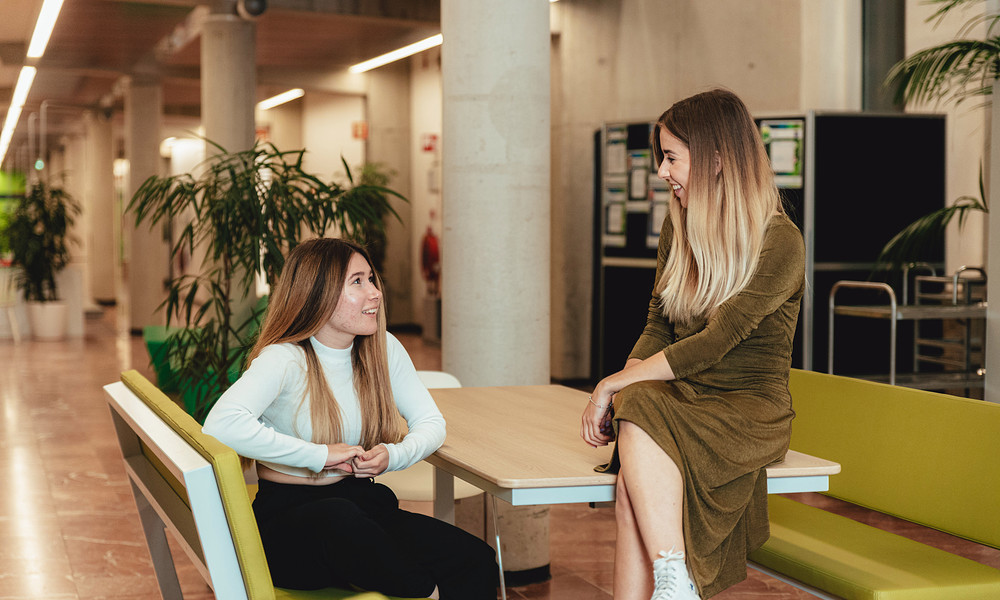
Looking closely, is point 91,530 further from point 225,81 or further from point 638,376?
point 225,81

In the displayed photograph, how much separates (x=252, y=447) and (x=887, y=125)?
205 inches

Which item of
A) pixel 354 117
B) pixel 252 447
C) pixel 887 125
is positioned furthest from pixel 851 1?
pixel 354 117

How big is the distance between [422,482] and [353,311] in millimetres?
1172

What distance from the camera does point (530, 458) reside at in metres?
2.35

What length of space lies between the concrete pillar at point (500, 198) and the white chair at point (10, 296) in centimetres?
1084

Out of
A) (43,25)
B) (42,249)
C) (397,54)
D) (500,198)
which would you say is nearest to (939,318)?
(500,198)

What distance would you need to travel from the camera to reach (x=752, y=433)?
7.44 ft

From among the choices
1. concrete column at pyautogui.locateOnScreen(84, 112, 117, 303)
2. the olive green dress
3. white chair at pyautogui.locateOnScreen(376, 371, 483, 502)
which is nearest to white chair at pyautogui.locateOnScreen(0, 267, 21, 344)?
concrete column at pyautogui.locateOnScreen(84, 112, 117, 303)

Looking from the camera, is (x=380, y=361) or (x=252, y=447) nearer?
(x=252, y=447)

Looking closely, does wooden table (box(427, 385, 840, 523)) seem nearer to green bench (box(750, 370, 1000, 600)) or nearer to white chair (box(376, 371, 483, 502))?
white chair (box(376, 371, 483, 502))

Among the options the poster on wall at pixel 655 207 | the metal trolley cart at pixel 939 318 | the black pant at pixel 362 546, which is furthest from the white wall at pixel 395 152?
the black pant at pixel 362 546

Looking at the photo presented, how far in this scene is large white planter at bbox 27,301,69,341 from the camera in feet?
42.9

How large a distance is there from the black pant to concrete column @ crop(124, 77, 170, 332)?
11460mm

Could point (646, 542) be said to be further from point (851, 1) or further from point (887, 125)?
point (851, 1)
